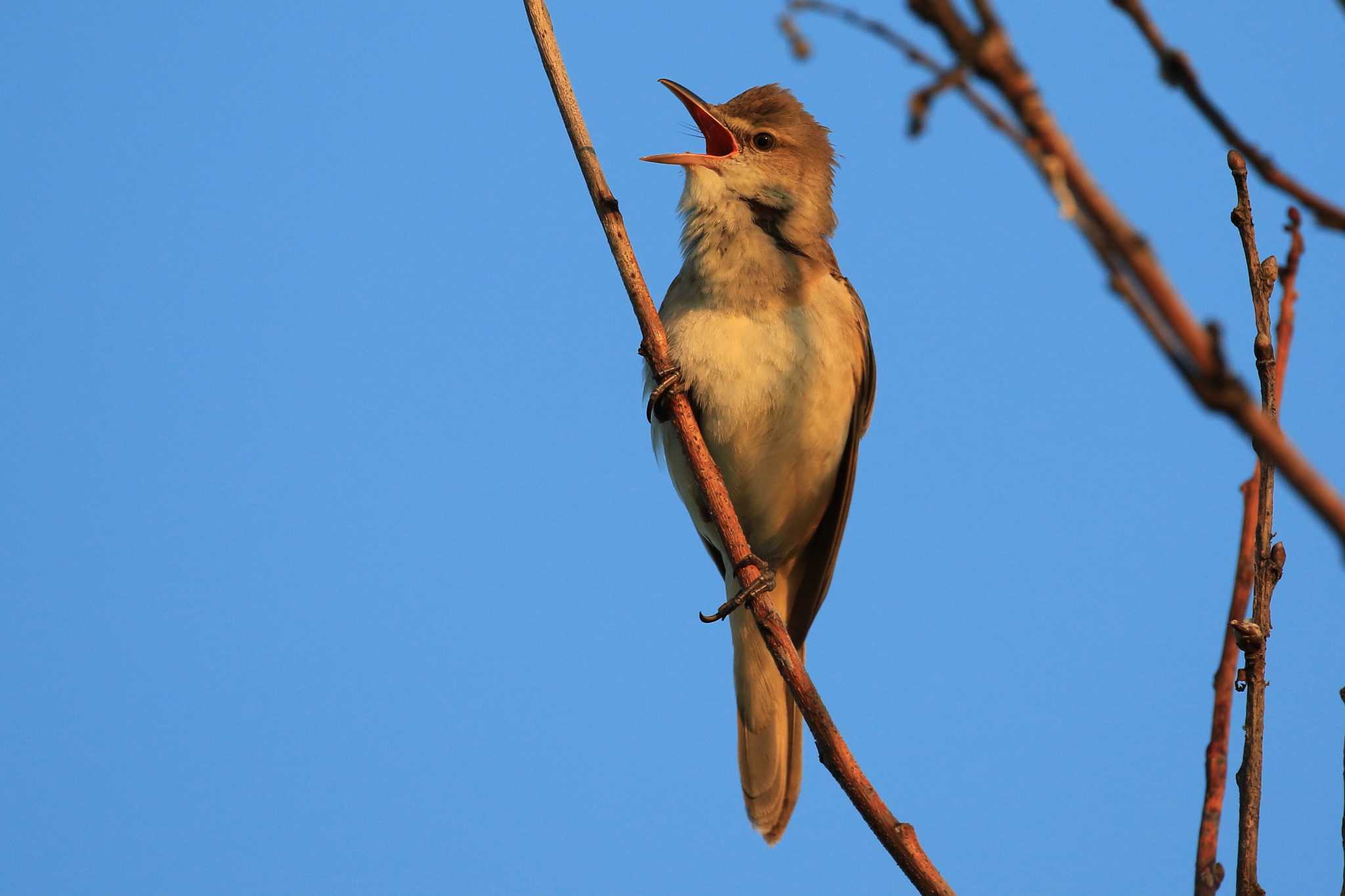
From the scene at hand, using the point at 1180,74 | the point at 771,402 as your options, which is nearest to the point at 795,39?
the point at 1180,74

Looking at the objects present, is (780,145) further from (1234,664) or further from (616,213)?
(1234,664)

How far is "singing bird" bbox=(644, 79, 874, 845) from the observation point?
5.06m

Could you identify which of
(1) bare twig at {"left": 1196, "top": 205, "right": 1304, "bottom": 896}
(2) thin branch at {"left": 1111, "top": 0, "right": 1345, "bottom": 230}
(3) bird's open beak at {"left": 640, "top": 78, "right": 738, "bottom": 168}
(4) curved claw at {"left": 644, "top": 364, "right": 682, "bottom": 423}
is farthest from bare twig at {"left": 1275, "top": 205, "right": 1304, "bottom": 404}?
(3) bird's open beak at {"left": 640, "top": 78, "right": 738, "bottom": 168}

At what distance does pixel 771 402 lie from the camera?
5109mm

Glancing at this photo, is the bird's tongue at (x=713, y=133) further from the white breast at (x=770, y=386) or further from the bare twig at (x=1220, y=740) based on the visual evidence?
the bare twig at (x=1220, y=740)

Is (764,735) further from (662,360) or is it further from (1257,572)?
(1257,572)

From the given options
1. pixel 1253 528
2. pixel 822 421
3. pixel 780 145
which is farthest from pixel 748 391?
pixel 1253 528

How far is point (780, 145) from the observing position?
5559 millimetres

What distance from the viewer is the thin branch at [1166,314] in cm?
106

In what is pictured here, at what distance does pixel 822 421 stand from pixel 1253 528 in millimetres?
3013

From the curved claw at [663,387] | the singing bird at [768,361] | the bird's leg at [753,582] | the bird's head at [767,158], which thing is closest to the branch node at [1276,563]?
the bird's leg at [753,582]

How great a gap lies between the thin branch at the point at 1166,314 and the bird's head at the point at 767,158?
4143 millimetres

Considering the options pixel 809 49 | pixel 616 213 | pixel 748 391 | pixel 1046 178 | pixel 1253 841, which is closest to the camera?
pixel 1046 178

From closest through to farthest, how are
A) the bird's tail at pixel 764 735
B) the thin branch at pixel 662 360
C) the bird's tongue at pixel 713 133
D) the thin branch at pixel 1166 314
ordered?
the thin branch at pixel 1166 314 → the thin branch at pixel 662 360 → the bird's tail at pixel 764 735 → the bird's tongue at pixel 713 133
